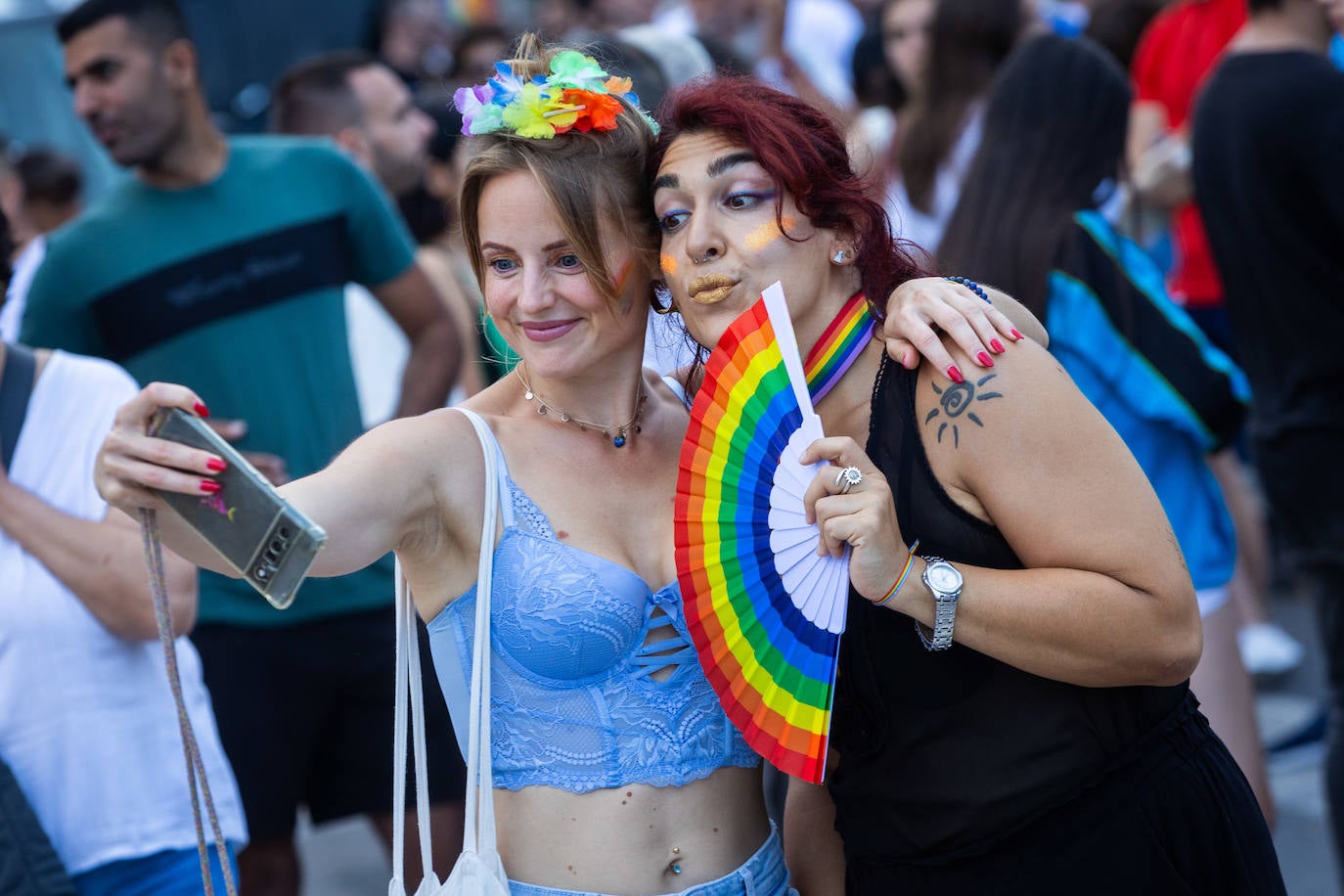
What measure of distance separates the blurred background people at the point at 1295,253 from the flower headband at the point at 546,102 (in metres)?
2.16

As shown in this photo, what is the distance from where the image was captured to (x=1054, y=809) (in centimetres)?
212

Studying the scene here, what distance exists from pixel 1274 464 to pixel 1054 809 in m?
Result: 2.10

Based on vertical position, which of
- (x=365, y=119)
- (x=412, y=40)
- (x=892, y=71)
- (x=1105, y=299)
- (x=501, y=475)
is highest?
(x=501, y=475)

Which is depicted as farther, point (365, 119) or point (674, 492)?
point (365, 119)

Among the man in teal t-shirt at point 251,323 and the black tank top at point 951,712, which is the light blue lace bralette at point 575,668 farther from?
the man in teal t-shirt at point 251,323

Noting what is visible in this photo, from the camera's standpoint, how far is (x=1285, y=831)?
4605 millimetres

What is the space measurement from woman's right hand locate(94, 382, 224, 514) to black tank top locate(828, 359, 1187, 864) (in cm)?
93

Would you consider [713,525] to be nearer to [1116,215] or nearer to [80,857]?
[80,857]

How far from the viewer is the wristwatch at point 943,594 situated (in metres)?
1.95

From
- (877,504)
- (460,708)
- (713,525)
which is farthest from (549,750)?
(877,504)

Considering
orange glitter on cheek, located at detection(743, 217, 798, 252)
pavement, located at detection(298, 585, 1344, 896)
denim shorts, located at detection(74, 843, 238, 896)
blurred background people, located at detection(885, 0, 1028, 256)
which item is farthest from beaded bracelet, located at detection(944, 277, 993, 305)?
pavement, located at detection(298, 585, 1344, 896)

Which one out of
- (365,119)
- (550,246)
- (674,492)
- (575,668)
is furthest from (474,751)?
(365,119)

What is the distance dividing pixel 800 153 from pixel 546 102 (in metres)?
0.41

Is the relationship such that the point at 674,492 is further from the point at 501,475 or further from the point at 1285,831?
the point at 1285,831
